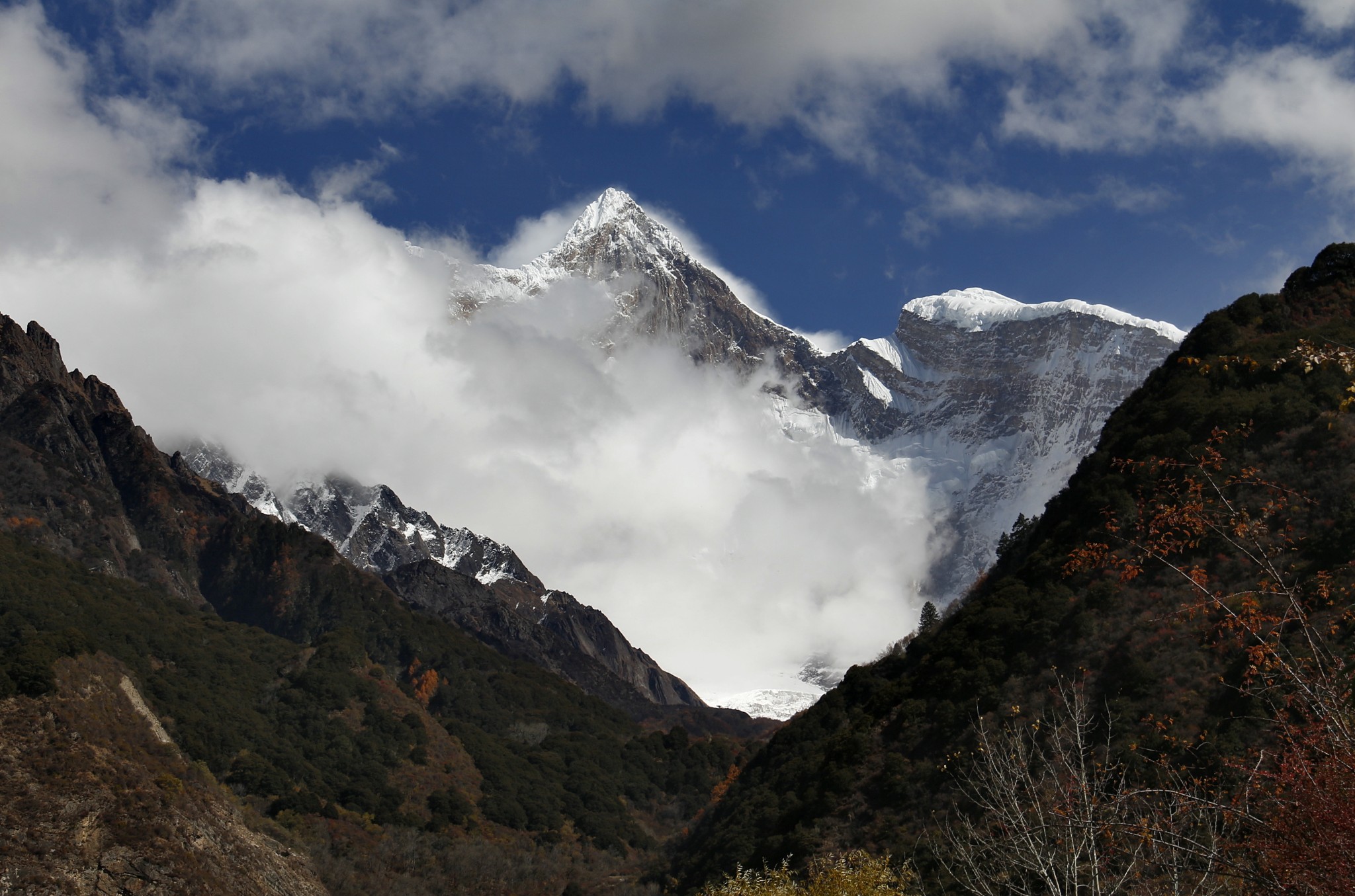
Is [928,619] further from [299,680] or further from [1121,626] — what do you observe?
[299,680]

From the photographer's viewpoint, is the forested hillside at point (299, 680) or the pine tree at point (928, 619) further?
the pine tree at point (928, 619)

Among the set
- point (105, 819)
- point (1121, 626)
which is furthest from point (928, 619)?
point (105, 819)

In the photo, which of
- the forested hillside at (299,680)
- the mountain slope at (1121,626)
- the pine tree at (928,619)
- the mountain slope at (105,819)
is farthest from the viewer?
the pine tree at (928,619)

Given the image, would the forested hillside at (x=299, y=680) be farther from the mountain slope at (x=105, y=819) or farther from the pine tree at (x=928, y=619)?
the pine tree at (x=928, y=619)

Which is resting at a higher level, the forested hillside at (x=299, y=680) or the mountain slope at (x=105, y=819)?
the forested hillside at (x=299, y=680)

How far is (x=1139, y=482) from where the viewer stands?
63344 millimetres

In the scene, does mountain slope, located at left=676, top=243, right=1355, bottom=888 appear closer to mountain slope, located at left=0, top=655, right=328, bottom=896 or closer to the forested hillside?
mountain slope, located at left=0, top=655, right=328, bottom=896

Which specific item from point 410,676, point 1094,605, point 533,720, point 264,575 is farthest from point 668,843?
point 264,575

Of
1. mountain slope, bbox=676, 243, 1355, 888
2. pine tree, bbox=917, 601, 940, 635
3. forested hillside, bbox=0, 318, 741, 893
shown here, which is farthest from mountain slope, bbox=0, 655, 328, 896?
pine tree, bbox=917, 601, 940, 635

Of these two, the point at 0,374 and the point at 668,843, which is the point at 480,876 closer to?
the point at 668,843

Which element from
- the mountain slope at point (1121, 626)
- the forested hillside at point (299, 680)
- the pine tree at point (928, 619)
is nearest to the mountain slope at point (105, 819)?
the forested hillside at point (299, 680)

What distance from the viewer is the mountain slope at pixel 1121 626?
48031 mm

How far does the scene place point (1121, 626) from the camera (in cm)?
5428

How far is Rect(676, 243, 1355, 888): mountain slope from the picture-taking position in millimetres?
48031
